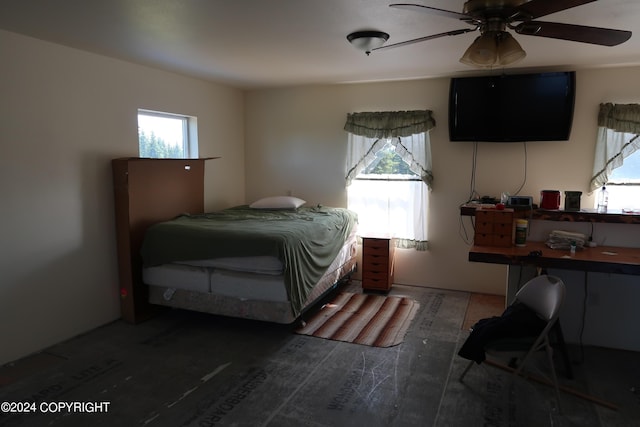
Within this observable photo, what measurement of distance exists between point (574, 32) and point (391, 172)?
2.88m

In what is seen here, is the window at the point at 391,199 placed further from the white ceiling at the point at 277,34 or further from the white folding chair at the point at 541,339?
the white folding chair at the point at 541,339

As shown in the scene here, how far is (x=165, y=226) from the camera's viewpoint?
12.1 feet

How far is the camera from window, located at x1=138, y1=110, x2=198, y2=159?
13.8ft

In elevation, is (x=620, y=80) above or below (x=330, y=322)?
above

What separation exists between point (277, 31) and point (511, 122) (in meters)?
2.55

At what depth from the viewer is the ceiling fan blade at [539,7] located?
177cm

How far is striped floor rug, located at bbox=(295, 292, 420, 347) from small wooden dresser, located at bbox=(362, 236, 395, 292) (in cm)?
15

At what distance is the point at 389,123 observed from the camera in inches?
188

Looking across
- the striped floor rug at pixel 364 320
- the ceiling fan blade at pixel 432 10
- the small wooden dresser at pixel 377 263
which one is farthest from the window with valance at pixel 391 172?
the ceiling fan blade at pixel 432 10

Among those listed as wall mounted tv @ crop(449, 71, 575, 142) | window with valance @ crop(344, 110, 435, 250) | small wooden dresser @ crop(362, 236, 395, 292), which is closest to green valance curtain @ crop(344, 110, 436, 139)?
window with valance @ crop(344, 110, 435, 250)

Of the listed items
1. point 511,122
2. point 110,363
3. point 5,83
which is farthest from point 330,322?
point 5,83

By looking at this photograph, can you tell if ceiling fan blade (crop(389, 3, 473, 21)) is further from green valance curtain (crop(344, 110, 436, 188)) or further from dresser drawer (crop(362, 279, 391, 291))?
dresser drawer (crop(362, 279, 391, 291))

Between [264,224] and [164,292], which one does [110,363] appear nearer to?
[164,292]

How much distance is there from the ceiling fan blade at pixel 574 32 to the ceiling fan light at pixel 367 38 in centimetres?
102
